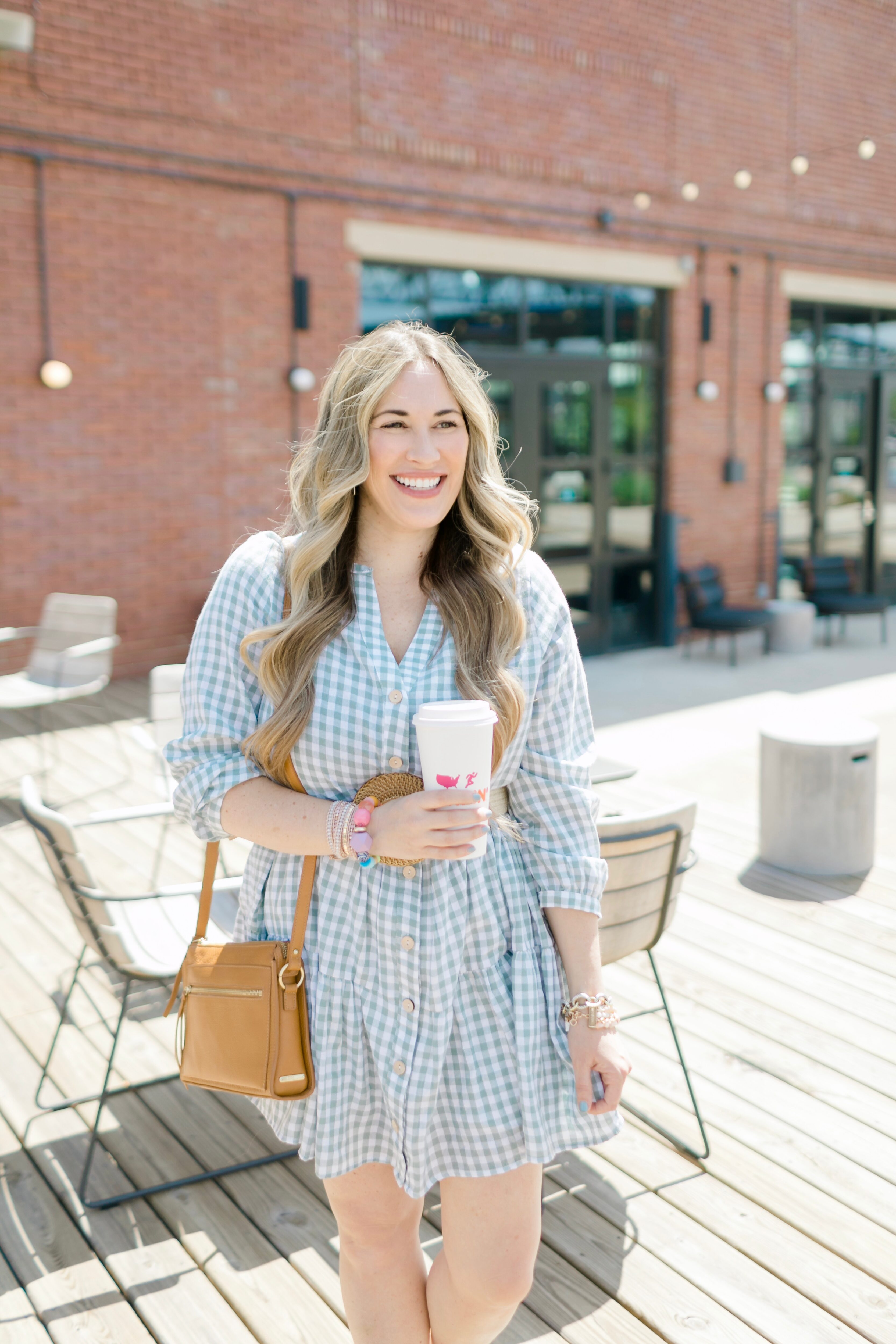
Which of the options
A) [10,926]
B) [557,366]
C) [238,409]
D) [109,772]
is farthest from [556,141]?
[10,926]

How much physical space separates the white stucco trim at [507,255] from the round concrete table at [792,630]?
3.12 m

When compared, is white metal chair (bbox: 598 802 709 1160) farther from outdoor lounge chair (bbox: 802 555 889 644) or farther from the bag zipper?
outdoor lounge chair (bbox: 802 555 889 644)

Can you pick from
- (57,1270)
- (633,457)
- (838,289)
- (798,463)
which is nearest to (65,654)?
(57,1270)

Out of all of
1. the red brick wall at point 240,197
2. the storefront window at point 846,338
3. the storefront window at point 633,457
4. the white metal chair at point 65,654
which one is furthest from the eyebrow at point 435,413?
the storefront window at point 846,338

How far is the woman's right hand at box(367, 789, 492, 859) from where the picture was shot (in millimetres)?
1414

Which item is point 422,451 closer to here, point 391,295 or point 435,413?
point 435,413

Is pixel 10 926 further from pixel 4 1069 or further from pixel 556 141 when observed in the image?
pixel 556 141

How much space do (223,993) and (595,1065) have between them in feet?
1.75

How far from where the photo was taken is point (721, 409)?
35.6ft

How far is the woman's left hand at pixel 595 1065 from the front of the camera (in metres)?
1.60

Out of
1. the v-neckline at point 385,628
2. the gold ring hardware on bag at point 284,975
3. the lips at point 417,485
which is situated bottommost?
the gold ring hardware on bag at point 284,975

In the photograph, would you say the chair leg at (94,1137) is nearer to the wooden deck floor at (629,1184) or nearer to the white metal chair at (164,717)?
the wooden deck floor at (629,1184)

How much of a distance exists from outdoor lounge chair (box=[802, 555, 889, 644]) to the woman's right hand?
959 centimetres

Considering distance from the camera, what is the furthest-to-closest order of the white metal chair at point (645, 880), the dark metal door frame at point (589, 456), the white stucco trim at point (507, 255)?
the dark metal door frame at point (589, 456) < the white stucco trim at point (507, 255) < the white metal chair at point (645, 880)
